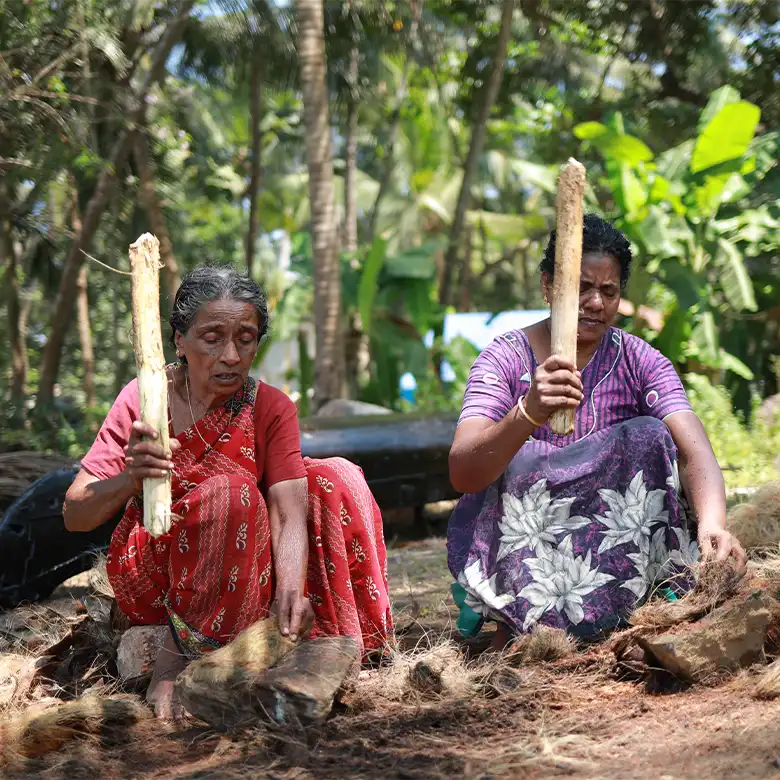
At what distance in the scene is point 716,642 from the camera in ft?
A: 8.47

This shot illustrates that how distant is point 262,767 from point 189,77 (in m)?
16.1

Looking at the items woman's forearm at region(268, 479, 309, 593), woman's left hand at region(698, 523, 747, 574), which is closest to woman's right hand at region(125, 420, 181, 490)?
woman's forearm at region(268, 479, 309, 593)

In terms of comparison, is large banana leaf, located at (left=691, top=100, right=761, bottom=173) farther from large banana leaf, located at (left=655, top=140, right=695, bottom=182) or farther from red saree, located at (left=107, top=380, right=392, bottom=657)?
red saree, located at (left=107, top=380, right=392, bottom=657)

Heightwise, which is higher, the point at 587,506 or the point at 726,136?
the point at 726,136

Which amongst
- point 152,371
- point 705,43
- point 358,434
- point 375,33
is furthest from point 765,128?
point 152,371

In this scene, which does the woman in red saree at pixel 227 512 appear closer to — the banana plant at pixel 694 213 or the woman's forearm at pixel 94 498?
the woman's forearm at pixel 94 498

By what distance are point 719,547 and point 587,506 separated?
1.27ft

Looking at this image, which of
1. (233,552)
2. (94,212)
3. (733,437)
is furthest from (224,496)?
(94,212)

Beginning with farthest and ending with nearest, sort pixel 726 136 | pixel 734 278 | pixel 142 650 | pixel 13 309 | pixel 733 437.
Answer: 1. pixel 13 309
2. pixel 734 278
3. pixel 733 437
4. pixel 726 136
5. pixel 142 650

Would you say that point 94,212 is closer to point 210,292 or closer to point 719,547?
point 210,292

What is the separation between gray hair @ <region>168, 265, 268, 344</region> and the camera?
2863 millimetres

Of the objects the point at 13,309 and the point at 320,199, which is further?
the point at 13,309

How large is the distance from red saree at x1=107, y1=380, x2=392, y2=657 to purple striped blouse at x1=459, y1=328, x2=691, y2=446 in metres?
0.53

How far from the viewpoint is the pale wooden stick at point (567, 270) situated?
266 centimetres
